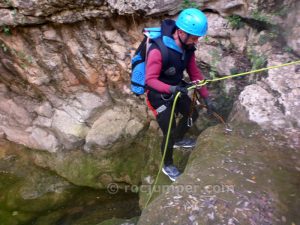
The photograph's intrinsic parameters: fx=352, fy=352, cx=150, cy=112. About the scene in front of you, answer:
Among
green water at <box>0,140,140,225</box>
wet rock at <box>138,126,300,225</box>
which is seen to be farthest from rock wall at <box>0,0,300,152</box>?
wet rock at <box>138,126,300,225</box>

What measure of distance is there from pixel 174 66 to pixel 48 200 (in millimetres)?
5008

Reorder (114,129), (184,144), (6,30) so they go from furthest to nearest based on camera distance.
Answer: (114,129) < (6,30) < (184,144)

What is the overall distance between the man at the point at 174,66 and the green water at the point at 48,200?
9.36ft

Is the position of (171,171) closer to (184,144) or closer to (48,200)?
(184,144)

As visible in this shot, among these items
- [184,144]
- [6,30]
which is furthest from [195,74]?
[6,30]

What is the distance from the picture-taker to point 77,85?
26.9 feet

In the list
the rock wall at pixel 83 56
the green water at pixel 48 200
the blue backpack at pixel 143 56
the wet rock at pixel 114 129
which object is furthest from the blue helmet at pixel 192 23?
the green water at pixel 48 200

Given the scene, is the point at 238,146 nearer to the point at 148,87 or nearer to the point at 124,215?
the point at 148,87

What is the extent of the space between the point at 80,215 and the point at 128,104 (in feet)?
8.90

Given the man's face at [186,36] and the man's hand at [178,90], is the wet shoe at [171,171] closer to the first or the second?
the man's hand at [178,90]

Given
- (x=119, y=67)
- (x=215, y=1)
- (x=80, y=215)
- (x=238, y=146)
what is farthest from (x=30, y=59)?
(x=238, y=146)

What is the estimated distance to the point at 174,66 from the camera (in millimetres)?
5035

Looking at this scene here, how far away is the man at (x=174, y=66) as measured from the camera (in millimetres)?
4734

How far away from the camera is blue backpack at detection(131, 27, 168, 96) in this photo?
4.80 metres
